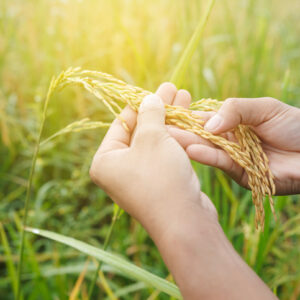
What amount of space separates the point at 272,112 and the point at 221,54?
182 cm

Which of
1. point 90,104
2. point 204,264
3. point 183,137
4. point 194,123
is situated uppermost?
point 194,123

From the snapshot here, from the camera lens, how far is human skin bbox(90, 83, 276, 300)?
67 centimetres

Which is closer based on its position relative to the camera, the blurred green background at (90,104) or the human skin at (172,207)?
the human skin at (172,207)

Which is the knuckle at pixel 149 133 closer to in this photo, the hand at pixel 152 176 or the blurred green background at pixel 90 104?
the hand at pixel 152 176

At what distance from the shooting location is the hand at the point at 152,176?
753 mm

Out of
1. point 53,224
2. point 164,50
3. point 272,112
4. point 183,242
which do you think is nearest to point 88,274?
point 53,224

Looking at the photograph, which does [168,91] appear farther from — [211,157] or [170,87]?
[211,157]

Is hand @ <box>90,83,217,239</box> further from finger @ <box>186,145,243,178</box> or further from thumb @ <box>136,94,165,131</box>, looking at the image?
finger @ <box>186,145,243,178</box>

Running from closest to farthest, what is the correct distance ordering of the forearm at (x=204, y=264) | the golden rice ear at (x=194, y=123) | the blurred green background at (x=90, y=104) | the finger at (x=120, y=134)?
the forearm at (x=204, y=264) < the golden rice ear at (x=194, y=123) < the finger at (x=120, y=134) < the blurred green background at (x=90, y=104)

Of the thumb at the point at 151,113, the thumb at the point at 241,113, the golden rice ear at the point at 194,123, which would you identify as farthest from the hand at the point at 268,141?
the thumb at the point at 151,113

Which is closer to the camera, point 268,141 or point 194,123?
point 194,123

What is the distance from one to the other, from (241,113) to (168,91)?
26 cm

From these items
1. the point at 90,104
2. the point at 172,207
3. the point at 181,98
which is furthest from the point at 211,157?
the point at 90,104

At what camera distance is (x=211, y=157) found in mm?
1043
